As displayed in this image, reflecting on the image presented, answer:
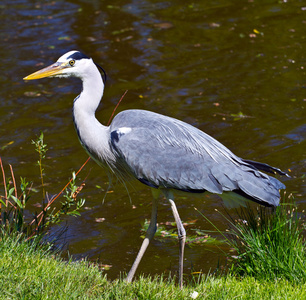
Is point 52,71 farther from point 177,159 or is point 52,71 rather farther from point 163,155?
point 177,159

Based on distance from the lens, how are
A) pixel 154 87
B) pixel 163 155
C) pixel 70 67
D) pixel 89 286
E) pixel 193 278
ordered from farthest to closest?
pixel 154 87 < pixel 70 67 < pixel 163 155 < pixel 193 278 < pixel 89 286

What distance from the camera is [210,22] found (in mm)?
12141

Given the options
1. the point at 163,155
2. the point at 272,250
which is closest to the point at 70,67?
the point at 163,155

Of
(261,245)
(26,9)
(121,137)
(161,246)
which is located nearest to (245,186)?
(261,245)

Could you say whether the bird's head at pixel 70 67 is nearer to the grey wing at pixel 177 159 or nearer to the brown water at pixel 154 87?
the grey wing at pixel 177 159

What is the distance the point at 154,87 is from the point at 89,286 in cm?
597

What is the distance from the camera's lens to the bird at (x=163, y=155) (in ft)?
16.4

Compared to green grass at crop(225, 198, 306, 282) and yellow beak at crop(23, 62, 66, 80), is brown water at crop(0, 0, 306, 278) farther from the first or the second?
yellow beak at crop(23, 62, 66, 80)

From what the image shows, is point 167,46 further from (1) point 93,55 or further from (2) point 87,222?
(2) point 87,222

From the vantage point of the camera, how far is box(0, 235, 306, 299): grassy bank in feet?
12.8

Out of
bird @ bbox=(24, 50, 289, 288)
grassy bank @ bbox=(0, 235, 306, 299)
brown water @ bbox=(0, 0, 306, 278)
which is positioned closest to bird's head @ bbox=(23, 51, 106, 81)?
bird @ bbox=(24, 50, 289, 288)

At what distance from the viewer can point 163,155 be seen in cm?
516

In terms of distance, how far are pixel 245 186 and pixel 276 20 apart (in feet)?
25.9

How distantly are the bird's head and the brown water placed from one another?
1.35 metres
